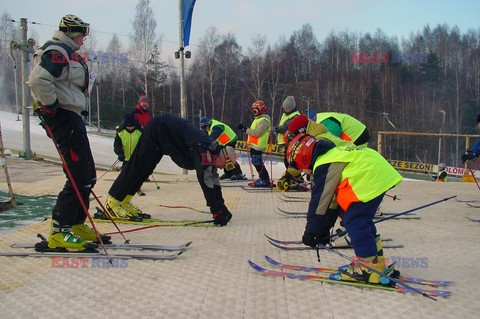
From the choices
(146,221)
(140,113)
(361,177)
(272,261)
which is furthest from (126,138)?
(361,177)

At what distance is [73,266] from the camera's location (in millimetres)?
3092

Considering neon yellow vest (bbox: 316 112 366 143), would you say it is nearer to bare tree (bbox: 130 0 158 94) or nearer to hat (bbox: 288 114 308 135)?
hat (bbox: 288 114 308 135)

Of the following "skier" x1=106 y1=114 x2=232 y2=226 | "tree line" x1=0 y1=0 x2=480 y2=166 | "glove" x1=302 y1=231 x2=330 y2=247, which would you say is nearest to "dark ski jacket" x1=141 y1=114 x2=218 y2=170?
"skier" x1=106 y1=114 x2=232 y2=226

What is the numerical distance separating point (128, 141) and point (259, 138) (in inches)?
112

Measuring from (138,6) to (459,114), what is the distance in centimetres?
3022

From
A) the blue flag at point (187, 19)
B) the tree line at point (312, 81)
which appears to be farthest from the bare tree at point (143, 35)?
the blue flag at point (187, 19)

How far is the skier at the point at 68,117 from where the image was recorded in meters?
3.34

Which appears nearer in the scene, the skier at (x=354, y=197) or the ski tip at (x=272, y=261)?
the skier at (x=354, y=197)

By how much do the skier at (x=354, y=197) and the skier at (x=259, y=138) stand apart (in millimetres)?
5395

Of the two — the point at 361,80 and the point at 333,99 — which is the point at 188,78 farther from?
the point at 361,80

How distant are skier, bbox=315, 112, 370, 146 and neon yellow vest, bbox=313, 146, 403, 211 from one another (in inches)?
90.6

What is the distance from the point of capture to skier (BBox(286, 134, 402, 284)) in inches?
108

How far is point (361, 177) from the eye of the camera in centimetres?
282

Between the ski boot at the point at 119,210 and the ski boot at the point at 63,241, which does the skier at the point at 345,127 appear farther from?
the ski boot at the point at 63,241
